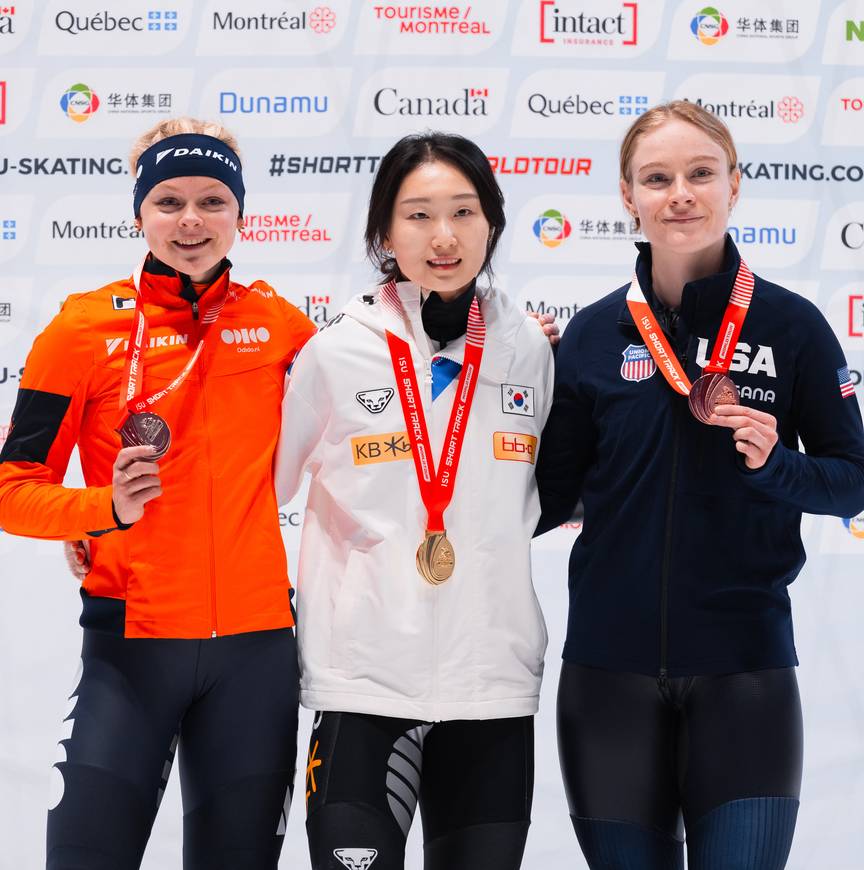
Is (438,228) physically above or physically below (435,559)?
above

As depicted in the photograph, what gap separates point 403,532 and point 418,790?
0.50 metres

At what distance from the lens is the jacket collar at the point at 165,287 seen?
2158mm

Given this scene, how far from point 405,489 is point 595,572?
0.40 metres

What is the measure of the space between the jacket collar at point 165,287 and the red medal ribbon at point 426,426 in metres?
0.40

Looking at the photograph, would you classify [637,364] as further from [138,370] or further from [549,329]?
[138,370]

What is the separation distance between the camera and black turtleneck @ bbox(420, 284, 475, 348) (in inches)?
84.8

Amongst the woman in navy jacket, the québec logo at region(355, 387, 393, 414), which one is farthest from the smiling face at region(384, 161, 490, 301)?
the woman in navy jacket

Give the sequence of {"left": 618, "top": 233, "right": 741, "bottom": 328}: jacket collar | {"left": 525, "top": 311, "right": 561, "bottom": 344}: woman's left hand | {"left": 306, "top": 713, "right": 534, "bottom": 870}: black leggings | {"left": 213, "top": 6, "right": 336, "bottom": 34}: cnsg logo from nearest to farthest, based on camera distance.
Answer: {"left": 306, "top": 713, "right": 534, "bottom": 870}: black leggings
{"left": 618, "top": 233, "right": 741, "bottom": 328}: jacket collar
{"left": 525, "top": 311, "right": 561, "bottom": 344}: woman's left hand
{"left": 213, "top": 6, "right": 336, "bottom": 34}: cnsg logo

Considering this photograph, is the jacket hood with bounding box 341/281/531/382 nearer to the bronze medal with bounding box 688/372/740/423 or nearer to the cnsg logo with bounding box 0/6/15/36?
the bronze medal with bounding box 688/372/740/423

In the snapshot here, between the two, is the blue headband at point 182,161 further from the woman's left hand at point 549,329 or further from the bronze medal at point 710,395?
the bronze medal at point 710,395

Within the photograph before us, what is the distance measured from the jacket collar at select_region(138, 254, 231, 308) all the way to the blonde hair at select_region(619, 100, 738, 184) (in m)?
0.91

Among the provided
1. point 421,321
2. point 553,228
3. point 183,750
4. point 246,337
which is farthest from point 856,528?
point 183,750

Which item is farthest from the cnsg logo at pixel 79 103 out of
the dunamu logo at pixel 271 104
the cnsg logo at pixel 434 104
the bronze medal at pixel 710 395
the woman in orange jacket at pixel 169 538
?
the bronze medal at pixel 710 395

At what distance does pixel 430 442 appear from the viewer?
204 cm
